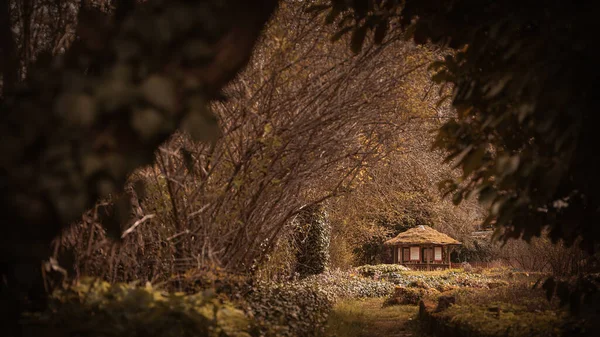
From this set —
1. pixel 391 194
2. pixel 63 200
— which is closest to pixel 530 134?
pixel 63 200

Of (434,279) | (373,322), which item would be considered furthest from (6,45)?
(434,279)

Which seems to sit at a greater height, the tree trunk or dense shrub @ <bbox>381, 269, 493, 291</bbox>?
the tree trunk

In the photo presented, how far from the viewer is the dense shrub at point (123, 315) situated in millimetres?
3371

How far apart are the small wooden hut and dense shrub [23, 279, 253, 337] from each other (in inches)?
789

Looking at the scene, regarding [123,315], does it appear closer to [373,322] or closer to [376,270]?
[373,322]

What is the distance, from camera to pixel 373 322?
9.57 metres

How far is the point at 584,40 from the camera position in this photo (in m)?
3.28

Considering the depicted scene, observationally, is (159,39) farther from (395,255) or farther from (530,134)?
(395,255)

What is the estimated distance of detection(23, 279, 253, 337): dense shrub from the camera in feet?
11.1

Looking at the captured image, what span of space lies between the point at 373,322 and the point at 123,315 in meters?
6.78

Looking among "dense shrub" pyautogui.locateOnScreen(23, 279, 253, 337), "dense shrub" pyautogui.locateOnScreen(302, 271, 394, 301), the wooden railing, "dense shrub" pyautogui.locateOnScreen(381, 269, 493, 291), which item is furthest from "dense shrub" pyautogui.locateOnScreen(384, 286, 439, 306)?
the wooden railing

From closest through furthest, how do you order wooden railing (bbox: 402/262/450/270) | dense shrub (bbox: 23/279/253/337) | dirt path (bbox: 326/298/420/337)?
dense shrub (bbox: 23/279/253/337), dirt path (bbox: 326/298/420/337), wooden railing (bbox: 402/262/450/270)

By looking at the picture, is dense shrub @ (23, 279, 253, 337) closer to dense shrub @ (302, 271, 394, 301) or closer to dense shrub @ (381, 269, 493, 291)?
dense shrub @ (302, 271, 394, 301)

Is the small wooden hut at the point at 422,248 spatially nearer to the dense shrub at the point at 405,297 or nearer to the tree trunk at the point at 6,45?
the dense shrub at the point at 405,297
